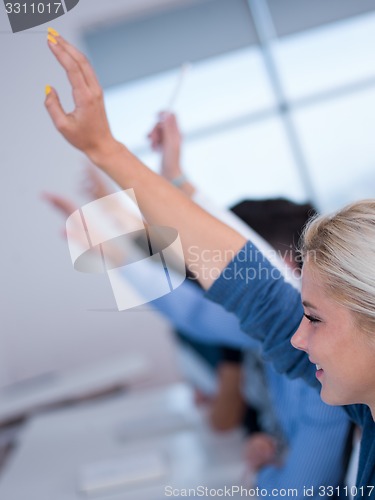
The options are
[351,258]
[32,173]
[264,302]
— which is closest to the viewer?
[351,258]

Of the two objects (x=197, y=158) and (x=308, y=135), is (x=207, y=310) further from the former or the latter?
(x=308, y=135)

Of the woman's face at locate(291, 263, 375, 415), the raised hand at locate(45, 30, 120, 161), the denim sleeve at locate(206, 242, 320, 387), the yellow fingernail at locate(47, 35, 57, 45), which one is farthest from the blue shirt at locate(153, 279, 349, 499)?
the yellow fingernail at locate(47, 35, 57, 45)

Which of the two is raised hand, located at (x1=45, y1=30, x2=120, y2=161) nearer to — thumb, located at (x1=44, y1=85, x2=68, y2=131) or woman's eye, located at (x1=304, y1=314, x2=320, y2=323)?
thumb, located at (x1=44, y1=85, x2=68, y2=131)

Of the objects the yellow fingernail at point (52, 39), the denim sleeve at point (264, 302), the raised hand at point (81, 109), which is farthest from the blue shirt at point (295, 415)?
the yellow fingernail at point (52, 39)

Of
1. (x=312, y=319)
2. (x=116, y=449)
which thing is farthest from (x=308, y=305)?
(x=116, y=449)

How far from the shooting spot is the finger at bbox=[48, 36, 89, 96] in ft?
2.37

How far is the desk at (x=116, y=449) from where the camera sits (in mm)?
1408

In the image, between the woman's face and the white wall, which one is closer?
the woman's face

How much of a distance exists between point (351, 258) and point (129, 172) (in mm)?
238

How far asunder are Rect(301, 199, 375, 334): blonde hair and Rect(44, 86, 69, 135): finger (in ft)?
0.89

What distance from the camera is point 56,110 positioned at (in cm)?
74

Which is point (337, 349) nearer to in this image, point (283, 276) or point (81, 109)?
point (283, 276)

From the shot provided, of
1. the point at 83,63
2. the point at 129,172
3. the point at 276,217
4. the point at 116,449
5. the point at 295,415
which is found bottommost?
the point at 116,449

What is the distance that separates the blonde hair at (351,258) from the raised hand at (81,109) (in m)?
0.23
